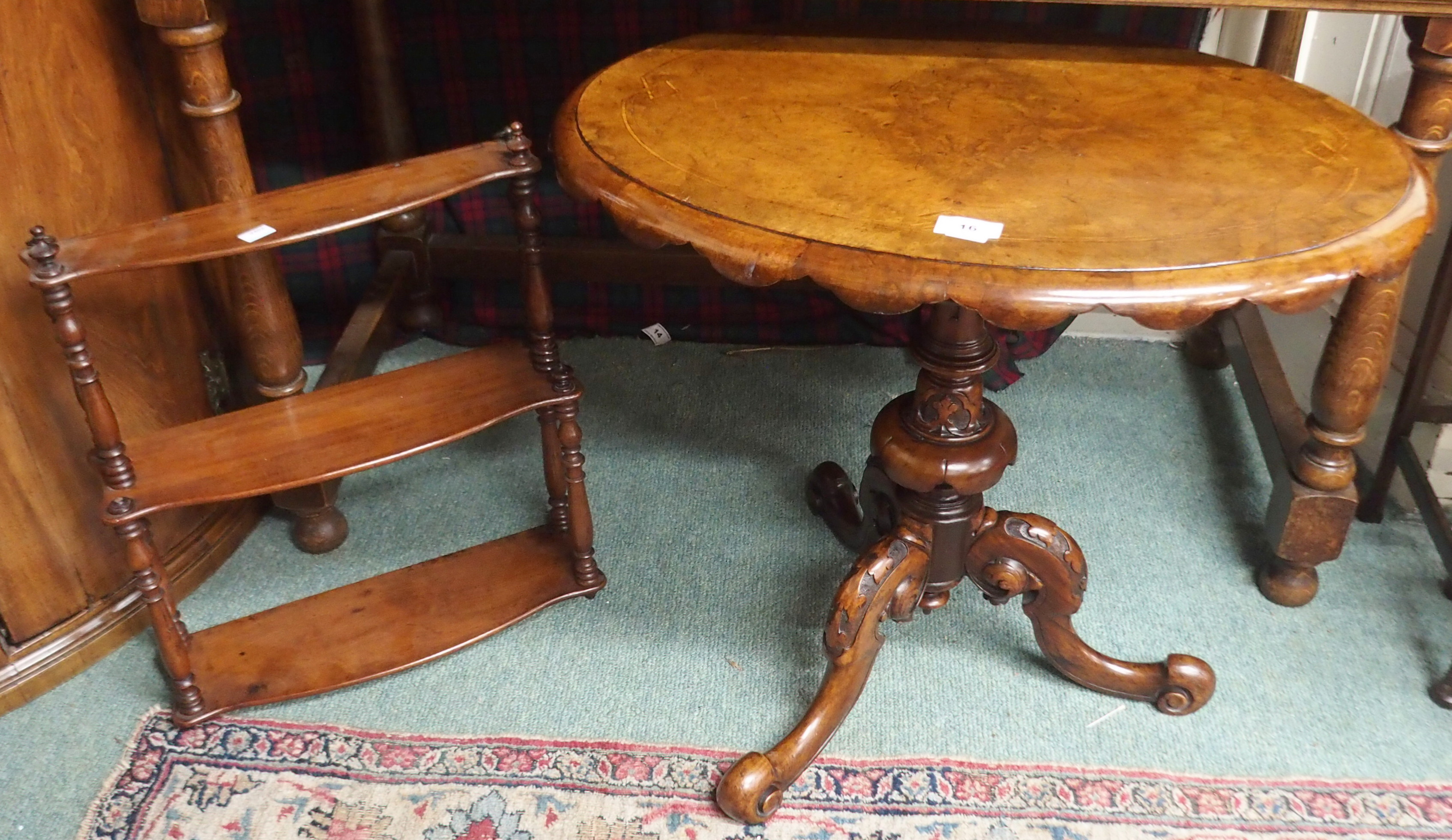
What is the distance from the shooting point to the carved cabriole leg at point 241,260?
1559 millimetres

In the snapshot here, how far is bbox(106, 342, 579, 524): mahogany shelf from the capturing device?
1.51 meters

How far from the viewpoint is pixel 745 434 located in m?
2.21

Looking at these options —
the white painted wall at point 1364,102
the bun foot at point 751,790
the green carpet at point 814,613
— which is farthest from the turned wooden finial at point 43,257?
the white painted wall at point 1364,102

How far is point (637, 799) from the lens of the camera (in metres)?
1.55

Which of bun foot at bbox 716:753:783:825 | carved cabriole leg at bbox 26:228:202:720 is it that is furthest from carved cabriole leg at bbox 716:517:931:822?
carved cabriole leg at bbox 26:228:202:720

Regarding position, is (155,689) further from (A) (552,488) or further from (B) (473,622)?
(A) (552,488)

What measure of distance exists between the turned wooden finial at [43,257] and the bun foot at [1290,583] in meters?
1.68

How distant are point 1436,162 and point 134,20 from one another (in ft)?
5.64

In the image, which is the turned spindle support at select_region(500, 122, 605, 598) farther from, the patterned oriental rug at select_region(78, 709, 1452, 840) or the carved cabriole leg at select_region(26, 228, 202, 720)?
the carved cabriole leg at select_region(26, 228, 202, 720)

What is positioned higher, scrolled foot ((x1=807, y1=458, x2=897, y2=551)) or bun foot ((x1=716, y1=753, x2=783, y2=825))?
scrolled foot ((x1=807, y1=458, x2=897, y2=551))

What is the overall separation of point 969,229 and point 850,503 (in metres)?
0.82

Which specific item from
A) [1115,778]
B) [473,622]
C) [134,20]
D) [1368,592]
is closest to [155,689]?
[473,622]

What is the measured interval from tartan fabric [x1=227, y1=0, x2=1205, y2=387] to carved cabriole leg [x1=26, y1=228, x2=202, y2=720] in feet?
2.69

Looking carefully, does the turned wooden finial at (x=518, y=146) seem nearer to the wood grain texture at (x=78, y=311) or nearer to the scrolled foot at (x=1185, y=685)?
the wood grain texture at (x=78, y=311)
